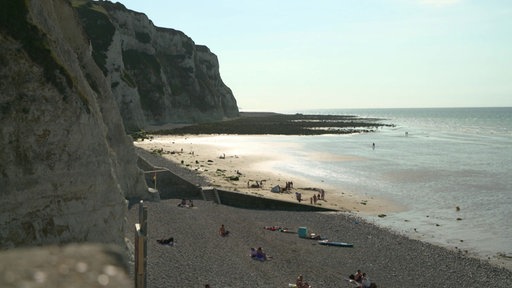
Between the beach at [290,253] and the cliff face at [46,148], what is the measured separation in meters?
4.41

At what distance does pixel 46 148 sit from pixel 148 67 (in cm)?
10884

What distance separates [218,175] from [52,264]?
154ft

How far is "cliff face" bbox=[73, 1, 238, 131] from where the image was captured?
90.9 m

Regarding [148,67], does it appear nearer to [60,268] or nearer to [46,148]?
[46,148]

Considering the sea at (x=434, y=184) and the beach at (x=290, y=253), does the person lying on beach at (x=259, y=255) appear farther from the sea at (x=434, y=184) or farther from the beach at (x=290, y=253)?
the sea at (x=434, y=184)

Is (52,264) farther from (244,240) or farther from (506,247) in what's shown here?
(506,247)

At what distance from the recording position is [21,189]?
13.6 meters

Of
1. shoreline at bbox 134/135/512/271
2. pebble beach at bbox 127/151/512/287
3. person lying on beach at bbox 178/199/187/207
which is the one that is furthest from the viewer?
shoreline at bbox 134/135/512/271

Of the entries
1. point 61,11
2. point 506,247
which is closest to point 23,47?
point 61,11

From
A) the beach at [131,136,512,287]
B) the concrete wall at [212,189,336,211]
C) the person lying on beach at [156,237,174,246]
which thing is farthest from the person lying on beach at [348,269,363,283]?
the concrete wall at [212,189,336,211]

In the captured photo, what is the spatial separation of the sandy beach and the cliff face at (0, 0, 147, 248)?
23.1 meters

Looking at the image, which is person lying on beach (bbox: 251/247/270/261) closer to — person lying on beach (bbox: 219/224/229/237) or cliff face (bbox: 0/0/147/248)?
person lying on beach (bbox: 219/224/229/237)

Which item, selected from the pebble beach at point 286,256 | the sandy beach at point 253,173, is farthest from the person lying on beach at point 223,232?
the sandy beach at point 253,173

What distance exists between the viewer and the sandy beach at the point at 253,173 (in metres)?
40.0
